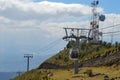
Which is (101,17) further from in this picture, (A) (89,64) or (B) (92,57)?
(A) (89,64)

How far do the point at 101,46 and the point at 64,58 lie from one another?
1130 cm

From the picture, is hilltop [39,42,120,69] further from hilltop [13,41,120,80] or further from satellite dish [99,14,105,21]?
satellite dish [99,14,105,21]

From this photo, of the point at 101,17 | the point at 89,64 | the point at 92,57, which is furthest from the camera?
the point at 101,17

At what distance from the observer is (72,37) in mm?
77000

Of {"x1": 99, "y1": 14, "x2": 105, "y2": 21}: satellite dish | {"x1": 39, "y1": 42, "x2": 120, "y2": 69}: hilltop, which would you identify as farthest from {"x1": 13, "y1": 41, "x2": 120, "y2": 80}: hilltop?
{"x1": 99, "y1": 14, "x2": 105, "y2": 21}: satellite dish

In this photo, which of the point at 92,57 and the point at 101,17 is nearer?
the point at 92,57

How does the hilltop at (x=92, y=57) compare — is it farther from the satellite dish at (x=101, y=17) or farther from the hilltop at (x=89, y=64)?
the satellite dish at (x=101, y=17)

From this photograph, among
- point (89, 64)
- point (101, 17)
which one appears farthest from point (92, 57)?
point (101, 17)

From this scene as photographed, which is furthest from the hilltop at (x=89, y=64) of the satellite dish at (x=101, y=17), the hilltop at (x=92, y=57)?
the satellite dish at (x=101, y=17)

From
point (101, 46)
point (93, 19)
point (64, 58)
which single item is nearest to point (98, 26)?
point (93, 19)

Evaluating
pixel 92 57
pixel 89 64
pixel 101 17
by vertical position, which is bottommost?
pixel 89 64

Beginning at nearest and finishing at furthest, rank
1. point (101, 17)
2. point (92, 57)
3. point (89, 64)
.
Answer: point (92, 57) → point (89, 64) → point (101, 17)

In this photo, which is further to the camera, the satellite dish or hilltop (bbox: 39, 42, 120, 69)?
the satellite dish

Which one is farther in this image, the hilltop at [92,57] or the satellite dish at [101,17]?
the satellite dish at [101,17]
